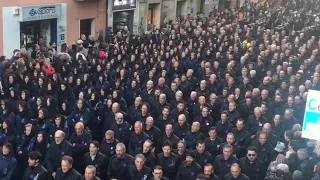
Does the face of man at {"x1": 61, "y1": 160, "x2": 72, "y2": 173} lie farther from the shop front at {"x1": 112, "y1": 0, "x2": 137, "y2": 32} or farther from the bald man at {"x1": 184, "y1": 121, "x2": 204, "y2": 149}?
the shop front at {"x1": 112, "y1": 0, "x2": 137, "y2": 32}

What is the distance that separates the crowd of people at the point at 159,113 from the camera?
31.0 feet

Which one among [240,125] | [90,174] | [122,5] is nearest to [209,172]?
[90,174]

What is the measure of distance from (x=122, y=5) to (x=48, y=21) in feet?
16.8

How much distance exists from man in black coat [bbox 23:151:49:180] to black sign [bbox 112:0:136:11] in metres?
18.6

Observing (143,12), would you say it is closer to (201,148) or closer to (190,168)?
(201,148)

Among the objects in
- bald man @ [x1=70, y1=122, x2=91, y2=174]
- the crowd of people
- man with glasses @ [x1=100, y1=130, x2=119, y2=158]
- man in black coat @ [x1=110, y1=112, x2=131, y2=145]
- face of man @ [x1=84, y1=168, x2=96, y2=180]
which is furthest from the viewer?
man in black coat @ [x1=110, y1=112, x2=131, y2=145]

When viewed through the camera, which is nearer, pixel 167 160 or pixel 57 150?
pixel 167 160

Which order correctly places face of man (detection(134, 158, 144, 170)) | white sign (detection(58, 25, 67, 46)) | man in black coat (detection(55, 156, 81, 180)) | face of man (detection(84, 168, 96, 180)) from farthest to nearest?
white sign (detection(58, 25, 67, 46))
face of man (detection(134, 158, 144, 170))
man in black coat (detection(55, 156, 81, 180))
face of man (detection(84, 168, 96, 180))

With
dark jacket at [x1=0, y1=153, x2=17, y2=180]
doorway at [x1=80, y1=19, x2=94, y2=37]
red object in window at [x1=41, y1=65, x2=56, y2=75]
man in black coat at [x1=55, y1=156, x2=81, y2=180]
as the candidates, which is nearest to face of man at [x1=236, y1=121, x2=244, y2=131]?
man in black coat at [x1=55, y1=156, x2=81, y2=180]

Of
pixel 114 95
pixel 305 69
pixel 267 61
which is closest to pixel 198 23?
pixel 267 61

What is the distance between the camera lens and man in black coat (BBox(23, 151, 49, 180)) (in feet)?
29.2

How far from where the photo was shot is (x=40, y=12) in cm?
2216

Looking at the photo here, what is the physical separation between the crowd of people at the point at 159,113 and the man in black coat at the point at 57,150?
2 centimetres

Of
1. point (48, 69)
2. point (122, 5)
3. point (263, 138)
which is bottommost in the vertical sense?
point (263, 138)
